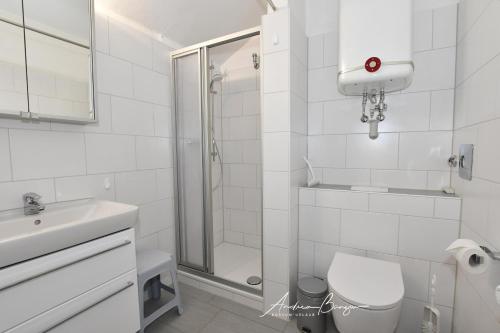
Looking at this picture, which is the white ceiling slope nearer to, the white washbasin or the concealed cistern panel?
the concealed cistern panel

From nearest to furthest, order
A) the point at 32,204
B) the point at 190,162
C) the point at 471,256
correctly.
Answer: the point at 471,256, the point at 32,204, the point at 190,162

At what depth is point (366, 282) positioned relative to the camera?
1.19m

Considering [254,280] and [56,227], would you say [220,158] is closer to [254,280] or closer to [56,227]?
[254,280]

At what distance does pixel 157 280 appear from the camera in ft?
5.79

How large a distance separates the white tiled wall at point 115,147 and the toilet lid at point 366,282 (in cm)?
142

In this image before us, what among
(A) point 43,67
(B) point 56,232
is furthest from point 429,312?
(A) point 43,67

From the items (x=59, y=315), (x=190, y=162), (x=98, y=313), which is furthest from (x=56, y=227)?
(x=190, y=162)

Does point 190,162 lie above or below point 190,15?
below

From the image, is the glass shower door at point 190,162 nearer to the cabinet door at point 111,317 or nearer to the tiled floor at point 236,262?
the tiled floor at point 236,262

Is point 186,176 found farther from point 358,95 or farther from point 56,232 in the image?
point 358,95

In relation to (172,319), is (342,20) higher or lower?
higher

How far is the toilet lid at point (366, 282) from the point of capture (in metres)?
1.06

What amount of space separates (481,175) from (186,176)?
73.2 inches

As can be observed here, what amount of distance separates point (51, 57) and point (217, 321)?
188cm
